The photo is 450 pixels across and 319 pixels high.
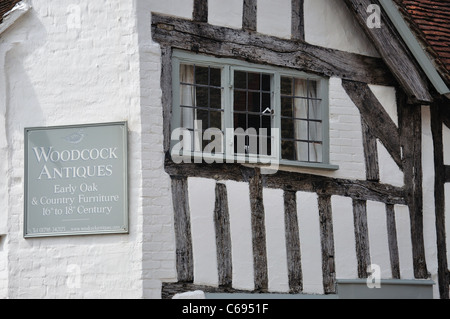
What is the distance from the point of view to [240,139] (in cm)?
1233

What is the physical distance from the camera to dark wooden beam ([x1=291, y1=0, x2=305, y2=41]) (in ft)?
Result: 42.1

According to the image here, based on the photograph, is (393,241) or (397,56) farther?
(397,56)

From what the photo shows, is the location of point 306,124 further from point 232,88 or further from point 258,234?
Result: point 258,234

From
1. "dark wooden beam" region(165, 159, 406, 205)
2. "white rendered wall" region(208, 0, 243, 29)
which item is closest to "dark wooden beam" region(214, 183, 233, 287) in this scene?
"dark wooden beam" region(165, 159, 406, 205)

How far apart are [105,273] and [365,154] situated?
12.2ft

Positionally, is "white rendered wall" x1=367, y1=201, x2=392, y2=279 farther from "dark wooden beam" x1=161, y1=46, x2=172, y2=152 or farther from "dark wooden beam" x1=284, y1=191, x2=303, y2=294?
"dark wooden beam" x1=161, y1=46, x2=172, y2=152

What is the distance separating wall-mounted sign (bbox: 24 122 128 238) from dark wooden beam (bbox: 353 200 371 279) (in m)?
3.01

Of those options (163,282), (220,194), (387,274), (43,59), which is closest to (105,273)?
(163,282)

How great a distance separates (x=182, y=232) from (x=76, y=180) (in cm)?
133

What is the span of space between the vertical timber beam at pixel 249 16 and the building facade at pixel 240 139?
0.06 ft

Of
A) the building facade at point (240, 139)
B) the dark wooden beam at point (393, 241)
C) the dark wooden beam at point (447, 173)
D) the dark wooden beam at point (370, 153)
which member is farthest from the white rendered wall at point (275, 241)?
the dark wooden beam at point (447, 173)

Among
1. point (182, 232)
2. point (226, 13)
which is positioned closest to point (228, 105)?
point (226, 13)

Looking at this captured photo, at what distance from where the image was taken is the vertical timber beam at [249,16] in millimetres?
12500
